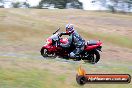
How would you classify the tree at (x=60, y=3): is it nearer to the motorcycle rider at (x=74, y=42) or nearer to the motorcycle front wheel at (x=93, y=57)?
the motorcycle rider at (x=74, y=42)

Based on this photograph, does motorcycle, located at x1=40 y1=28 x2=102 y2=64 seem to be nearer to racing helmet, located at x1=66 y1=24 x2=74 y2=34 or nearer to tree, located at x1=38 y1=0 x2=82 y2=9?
racing helmet, located at x1=66 y1=24 x2=74 y2=34

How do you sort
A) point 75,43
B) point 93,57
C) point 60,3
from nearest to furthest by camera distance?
point 93,57 → point 75,43 → point 60,3

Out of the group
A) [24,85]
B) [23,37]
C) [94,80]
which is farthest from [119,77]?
[23,37]

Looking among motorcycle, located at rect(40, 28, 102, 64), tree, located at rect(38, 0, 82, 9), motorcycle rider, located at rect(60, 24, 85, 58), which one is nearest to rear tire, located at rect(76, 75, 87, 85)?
motorcycle, located at rect(40, 28, 102, 64)

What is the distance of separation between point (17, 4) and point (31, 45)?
80488mm

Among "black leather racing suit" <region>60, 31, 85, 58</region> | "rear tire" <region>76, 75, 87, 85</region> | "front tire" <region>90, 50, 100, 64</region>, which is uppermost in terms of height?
"black leather racing suit" <region>60, 31, 85, 58</region>

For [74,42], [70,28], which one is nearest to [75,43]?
[74,42]

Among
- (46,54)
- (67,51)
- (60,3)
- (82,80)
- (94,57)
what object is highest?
(67,51)

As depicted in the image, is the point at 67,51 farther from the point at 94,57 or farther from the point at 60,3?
the point at 60,3

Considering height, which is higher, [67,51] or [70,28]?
[70,28]

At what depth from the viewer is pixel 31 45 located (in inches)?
1378

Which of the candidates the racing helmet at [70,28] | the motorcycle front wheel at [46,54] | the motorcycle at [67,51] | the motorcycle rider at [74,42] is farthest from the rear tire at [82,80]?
the racing helmet at [70,28]

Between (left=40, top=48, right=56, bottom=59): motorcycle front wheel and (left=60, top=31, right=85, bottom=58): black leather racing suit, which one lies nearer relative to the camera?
(left=60, top=31, right=85, bottom=58): black leather racing suit

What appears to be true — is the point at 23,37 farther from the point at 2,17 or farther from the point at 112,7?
the point at 112,7
